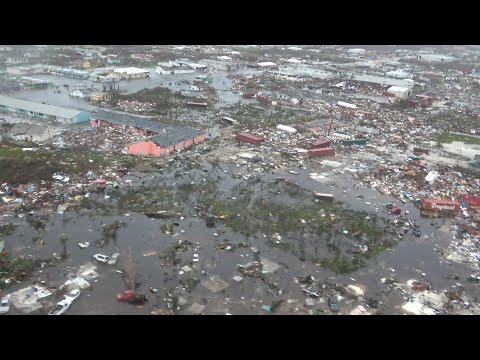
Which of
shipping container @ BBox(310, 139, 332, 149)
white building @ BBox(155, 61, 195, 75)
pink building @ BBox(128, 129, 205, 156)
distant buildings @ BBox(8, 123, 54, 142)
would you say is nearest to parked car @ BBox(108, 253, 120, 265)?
pink building @ BBox(128, 129, 205, 156)

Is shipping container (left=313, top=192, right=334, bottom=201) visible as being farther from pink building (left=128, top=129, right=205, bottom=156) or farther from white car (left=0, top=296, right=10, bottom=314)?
white car (left=0, top=296, right=10, bottom=314)

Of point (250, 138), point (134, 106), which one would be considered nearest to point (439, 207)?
point (250, 138)

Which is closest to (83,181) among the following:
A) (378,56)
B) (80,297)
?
(80,297)

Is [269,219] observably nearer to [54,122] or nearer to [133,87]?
[54,122]

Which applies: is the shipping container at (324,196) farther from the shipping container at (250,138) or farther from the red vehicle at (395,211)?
the shipping container at (250,138)

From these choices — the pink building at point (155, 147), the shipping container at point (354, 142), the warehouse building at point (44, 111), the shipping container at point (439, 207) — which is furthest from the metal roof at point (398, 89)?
the warehouse building at point (44, 111)
